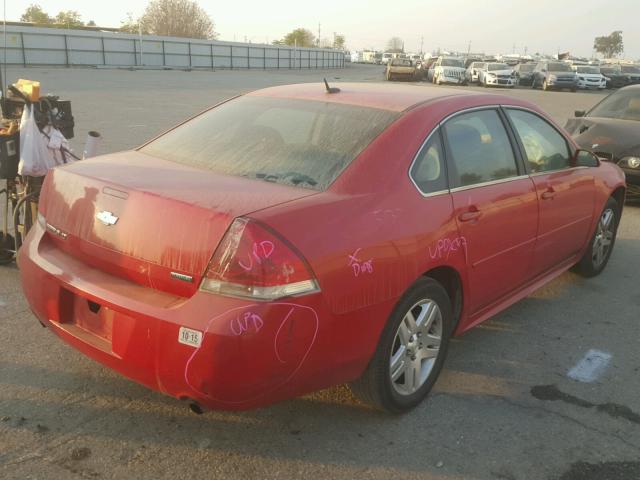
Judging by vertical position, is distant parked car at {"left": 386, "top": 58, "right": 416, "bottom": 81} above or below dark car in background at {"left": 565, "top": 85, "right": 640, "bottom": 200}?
above

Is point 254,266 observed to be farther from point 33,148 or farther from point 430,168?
point 33,148

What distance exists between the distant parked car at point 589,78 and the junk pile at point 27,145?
3981 cm

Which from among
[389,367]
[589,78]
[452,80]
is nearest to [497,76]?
[452,80]

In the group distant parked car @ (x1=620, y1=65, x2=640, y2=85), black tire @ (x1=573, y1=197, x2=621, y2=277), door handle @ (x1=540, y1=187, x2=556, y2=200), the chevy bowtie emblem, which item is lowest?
black tire @ (x1=573, y1=197, x2=621, y2=277)

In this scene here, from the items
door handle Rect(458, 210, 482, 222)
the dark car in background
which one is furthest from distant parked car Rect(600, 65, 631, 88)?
door handle Rect(458, 210, 482, 222)

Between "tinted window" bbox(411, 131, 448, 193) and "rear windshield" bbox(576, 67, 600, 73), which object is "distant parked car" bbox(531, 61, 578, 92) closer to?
"rear windshield" bbox(576, 67, 600, 73)

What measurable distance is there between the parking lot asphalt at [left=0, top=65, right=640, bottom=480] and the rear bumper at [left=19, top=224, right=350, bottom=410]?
36 cm

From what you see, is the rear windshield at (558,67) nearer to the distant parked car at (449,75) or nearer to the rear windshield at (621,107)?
the distant parked car at (449,75)

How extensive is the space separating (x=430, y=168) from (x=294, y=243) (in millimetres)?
1056

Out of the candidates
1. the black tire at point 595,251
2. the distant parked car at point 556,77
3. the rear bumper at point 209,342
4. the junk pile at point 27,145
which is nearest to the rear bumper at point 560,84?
the distant parked car at point 556,77

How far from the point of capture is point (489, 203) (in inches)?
136

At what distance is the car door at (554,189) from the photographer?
4.03 m

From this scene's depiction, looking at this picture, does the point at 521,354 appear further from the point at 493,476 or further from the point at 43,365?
the point at 43,365

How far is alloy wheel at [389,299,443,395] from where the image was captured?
9.89ft
